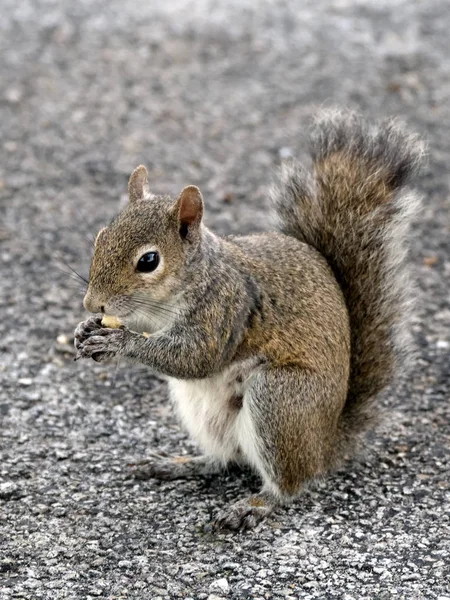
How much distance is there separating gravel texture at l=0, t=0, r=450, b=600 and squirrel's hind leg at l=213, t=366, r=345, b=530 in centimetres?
7

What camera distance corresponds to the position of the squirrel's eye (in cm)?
289

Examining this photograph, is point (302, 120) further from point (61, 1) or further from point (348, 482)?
point (348, 482)

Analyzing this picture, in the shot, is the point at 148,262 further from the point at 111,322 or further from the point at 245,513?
the point at 245,513

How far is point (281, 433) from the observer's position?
117 inches

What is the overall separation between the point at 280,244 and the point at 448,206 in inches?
90.3

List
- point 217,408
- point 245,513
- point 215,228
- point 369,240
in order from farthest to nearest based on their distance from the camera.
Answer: point 215,228
point 369,240
point 217,408
point 245,513

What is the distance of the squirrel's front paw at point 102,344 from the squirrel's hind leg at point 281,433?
16.1 inches

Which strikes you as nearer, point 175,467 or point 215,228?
point 175,467

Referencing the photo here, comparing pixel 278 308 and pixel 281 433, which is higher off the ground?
pixel 278 308

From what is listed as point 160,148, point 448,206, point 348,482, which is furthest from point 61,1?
point 348,482

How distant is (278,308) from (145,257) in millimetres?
473

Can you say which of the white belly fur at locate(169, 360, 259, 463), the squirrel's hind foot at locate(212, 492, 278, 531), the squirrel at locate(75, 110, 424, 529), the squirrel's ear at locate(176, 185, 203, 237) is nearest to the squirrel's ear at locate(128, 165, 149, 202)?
the squirrel at locate(75, 110, 424, 529)

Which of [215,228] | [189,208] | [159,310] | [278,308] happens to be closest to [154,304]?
[159,310]

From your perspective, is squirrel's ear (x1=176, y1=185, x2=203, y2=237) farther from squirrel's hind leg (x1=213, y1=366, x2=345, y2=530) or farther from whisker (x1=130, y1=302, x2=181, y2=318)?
squirrel's hind leg (x1=213, y1=366, x2=345, y2=530)
